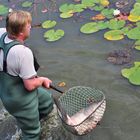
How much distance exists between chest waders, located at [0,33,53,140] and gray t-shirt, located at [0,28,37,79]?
0.04 m

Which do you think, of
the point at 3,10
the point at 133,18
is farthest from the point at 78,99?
the point at 3,10

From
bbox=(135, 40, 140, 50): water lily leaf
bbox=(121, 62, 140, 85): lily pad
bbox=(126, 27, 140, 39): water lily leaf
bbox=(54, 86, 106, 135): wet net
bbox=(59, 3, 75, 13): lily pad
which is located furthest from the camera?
bbox=(59, 3, 75, 13): lily pad

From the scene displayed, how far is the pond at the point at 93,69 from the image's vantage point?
3773 mm

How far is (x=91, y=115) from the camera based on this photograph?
3.43 m

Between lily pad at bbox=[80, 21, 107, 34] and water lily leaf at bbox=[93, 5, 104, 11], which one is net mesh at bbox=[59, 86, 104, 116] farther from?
water lily leaf at bbox=[93, 5, 104, 11]

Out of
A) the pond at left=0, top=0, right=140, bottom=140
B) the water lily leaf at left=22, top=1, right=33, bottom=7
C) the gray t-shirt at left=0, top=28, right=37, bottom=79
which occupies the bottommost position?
the pond at left=0, top=0, right=140, bottom=140

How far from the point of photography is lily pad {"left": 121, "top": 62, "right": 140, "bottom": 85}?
13.6ft

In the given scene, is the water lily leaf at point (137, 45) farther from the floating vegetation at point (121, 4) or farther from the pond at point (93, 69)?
the floating vegetation at point (121, 4)

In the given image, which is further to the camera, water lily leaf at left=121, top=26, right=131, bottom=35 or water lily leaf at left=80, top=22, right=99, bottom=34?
water lily leaf at left=80, top=22, right=99, bottom=34

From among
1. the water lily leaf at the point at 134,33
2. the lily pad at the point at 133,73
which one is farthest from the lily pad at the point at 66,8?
the lily pad at the point at 133,73

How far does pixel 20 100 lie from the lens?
3.12m

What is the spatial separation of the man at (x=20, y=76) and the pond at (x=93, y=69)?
1.91 feet

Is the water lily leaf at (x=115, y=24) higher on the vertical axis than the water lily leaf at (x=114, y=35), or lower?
higher

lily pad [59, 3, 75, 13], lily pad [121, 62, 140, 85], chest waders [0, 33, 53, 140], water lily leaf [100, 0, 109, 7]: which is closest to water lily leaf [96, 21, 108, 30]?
water lily leaf [100, 0, 109, 7]
